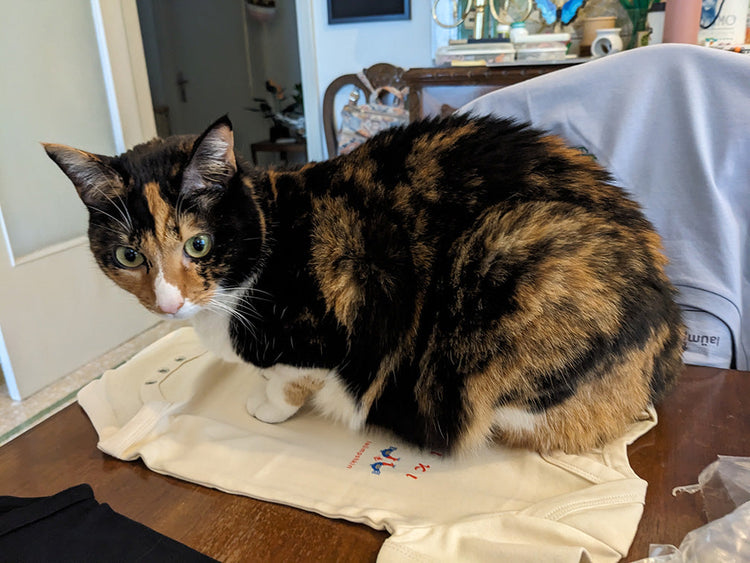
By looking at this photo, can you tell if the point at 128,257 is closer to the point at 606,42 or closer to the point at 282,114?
the point at 606,42

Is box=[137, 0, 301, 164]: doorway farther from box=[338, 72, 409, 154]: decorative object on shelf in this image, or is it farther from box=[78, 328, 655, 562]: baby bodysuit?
box=[78, 328, 655, 562]: baby bodysuit

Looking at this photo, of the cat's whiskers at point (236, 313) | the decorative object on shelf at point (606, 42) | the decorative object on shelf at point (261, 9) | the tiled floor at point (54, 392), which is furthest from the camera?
the decorative object on shelf at point (261, 9)

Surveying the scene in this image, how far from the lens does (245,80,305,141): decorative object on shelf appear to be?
163 inches

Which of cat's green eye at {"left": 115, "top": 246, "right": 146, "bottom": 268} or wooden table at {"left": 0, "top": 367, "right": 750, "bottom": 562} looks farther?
cat's green eye at {"left": 115, "top": 246, "right": 146, "bottom": 268}

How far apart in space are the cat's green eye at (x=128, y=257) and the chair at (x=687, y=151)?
0.79 m

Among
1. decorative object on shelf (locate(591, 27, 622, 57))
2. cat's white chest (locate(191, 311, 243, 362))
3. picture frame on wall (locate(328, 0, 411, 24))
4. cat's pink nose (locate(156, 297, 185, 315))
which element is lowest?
cat's white chest (locate(191, 311, 243, 362))

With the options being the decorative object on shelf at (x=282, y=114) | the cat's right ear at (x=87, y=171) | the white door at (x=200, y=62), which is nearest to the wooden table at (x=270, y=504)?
the cat's right ear at (x=87, y=171)

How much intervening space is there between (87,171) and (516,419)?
70 centimetres

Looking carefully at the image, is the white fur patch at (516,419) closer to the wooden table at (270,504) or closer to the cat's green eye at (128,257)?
the wooden table at (270,504)

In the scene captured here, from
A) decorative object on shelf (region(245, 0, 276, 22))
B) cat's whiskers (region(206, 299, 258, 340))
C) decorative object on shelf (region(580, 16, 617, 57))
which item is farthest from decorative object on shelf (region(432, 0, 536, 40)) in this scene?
decorative object on shelf (region(245, 0, 276, 22))

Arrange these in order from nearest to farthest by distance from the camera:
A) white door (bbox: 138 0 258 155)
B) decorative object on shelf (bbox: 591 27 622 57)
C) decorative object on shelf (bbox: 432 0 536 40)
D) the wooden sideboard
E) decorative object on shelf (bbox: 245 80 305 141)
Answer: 1. the wooden sideboard
2. decorative object on shelf (bbox: 591 27 622 57)
3. decorative object on shelf (bbox: 432 0 536 40)
4. decorative object on shelf (bbox: 245 80 305 141)
5. white door (bbox: 138 0 258 155)

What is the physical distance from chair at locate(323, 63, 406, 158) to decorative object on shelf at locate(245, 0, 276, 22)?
2624 mm

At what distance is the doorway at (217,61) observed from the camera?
14.1ft

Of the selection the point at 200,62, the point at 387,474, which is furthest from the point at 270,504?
the point at 200,62
